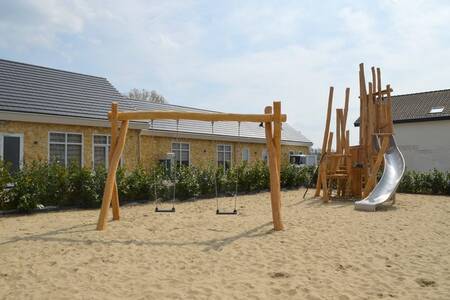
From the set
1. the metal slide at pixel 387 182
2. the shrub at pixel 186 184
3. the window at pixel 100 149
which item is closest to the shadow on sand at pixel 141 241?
the metal slide at pixel 387 182

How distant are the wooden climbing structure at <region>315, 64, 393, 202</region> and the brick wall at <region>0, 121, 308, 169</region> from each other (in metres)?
4.59

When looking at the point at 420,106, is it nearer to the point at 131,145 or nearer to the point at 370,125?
the point at 370,125

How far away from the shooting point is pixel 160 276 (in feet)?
16.2

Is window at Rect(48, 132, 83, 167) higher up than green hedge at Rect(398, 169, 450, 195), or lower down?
higher up

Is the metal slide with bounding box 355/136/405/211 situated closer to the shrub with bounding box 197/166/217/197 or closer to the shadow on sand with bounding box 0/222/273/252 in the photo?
the shadow on sand with bounding box 0/222/273/252

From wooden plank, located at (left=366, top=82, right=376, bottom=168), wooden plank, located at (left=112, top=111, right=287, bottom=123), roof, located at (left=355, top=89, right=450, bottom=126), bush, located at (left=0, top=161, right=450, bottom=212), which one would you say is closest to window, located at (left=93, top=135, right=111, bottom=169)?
bush, located at (left=0, top=161, right=450, bottom=212)

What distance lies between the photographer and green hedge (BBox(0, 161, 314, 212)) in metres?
10.5

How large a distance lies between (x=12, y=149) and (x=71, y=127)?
235 centimetres

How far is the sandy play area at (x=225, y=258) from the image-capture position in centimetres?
443

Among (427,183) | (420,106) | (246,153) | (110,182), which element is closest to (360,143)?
(427,183)

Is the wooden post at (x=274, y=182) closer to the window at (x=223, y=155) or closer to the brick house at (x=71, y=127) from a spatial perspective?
the brick house at (x=71, y=127)

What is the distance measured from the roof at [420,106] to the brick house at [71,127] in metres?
10.8

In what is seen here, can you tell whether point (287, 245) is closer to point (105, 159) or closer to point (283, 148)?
point (105, 159)

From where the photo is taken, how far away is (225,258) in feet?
19.0
